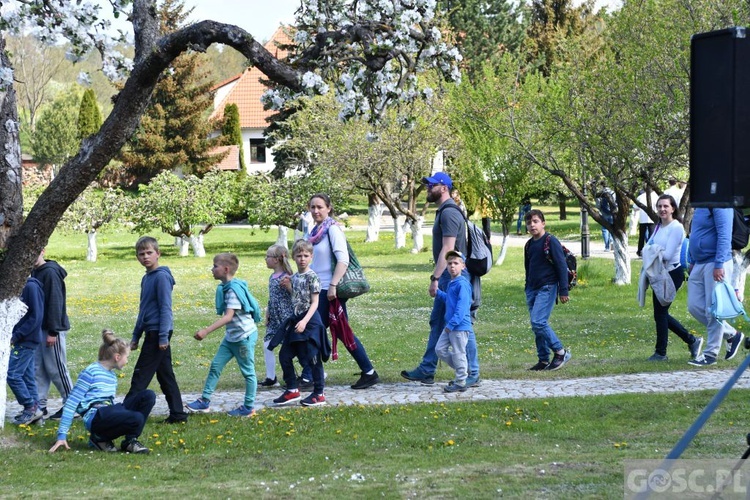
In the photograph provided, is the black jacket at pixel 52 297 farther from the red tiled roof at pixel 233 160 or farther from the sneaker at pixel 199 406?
the red tiled roof at pixel 233 160

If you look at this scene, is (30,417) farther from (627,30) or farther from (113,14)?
(627,30)

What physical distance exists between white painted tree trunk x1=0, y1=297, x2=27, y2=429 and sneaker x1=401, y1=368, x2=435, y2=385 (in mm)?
4019

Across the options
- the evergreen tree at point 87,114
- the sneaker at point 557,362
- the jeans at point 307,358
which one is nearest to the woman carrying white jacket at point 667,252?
the sneaker at point 557,362

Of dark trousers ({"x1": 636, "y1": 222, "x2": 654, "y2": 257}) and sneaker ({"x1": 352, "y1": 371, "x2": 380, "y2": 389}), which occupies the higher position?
dark trousers ({"x1": 636, "y1": 222, "x2": 654, "y2": 257})

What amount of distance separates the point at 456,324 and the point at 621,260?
43.6 feet

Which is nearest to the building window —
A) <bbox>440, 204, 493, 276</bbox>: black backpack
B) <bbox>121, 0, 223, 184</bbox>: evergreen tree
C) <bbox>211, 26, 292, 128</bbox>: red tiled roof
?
<bbox>211, 26, 292, 128</bbox>: red tiled roof

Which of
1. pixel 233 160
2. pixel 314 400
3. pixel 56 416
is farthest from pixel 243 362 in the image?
pixel 233 160

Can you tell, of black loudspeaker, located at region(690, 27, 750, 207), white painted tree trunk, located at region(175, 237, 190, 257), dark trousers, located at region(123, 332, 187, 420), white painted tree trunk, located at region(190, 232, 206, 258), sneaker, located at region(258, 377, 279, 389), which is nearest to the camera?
black loudspeaker, located at region(690, 27, 750, 207)

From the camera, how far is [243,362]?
31.1ft

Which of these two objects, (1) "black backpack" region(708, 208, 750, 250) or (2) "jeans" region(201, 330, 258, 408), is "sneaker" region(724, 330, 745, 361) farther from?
(2) "jeans" region(201, 330, 258, 408)

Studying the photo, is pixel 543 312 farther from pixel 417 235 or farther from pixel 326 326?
pixel 417 235

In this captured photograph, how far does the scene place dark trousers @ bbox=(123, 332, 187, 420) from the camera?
29.1 ft

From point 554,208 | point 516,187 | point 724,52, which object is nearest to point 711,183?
point 724,52

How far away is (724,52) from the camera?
4.79m
